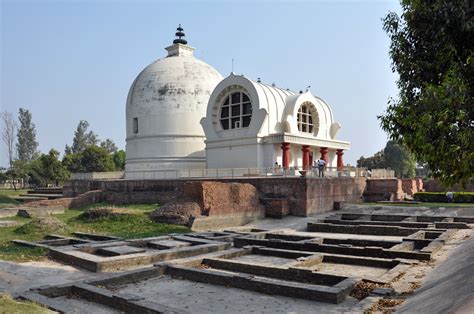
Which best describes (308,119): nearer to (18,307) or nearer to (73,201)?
(73,201)

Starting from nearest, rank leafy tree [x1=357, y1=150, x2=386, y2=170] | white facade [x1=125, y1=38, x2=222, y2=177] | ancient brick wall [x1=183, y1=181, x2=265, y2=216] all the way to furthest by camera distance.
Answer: ancient brick wall [x1=183, y1=181, x2=265, y2=216] < white facade [x1=125, y1=38, x2=222, y2=177] < leafy tree [x1=357, y1=150, x2=386, y2=170]

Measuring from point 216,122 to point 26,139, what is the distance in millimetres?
57563

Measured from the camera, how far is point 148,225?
17.0m

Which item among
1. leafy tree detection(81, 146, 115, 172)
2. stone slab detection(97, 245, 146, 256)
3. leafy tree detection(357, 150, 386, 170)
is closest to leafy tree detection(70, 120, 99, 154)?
leafy tree detection(81, 146, 115, 172)

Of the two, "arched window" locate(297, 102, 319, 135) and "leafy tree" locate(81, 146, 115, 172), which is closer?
"arched window" locate(297, 102, 319, 135)

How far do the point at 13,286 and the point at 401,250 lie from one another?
908 cm

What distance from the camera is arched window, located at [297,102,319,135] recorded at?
1302 inches

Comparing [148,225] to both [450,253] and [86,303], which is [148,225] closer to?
[86,303]

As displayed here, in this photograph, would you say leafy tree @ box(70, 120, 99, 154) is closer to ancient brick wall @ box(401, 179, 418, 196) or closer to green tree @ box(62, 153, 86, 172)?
green tree @ box(62, 153, 86, 172)

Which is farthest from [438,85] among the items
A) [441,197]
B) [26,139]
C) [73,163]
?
[26,139]

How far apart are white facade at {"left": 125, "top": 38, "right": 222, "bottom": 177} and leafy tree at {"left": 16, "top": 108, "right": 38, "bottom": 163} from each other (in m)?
46.5

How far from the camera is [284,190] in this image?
2062 centimetres

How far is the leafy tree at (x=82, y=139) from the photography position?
271ft

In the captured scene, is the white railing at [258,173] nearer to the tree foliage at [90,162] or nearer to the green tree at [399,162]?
the tree foliage at [90,162]
